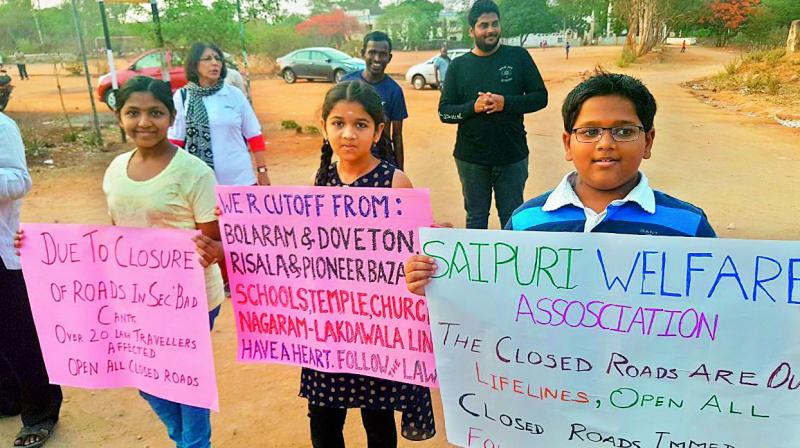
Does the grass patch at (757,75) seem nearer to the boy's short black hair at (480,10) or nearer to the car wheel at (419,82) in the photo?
the car wheel at (419,82)

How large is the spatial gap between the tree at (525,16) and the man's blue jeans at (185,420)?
2122 inches

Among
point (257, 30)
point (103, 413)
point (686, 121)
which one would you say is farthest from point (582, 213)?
point (257, 30)

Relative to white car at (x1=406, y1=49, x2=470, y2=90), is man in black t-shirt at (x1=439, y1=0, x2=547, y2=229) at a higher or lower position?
higher

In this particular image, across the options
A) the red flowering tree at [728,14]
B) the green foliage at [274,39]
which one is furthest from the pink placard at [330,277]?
the red flowering tree at [728,14]

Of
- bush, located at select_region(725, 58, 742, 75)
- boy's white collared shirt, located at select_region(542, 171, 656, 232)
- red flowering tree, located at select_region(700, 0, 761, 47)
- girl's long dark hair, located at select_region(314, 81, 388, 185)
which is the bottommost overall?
bush, located at select_region(725, 58, 742, 75)

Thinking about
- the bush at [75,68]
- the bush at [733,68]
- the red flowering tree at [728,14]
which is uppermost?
the red flowering tree at [728,14]

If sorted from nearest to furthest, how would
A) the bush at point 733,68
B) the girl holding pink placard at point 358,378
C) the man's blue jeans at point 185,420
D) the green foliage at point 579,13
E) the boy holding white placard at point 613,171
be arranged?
the boy holding white placard at point 613,171 < the girl holding pink placard at point 358,378 < the man's blue jeans at point 185,420 < the bush at point 733,68 < the green foliage at point 579,13

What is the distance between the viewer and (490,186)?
4055mm

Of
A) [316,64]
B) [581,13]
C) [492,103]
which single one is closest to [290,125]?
[492,103]

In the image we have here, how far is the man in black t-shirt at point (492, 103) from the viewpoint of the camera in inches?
150

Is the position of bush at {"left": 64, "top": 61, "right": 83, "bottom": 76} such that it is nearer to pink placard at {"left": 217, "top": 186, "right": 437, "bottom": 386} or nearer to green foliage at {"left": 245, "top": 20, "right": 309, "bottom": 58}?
green foliage at {"left": 245, "top": 20, "right": 309, "bottom": 58}

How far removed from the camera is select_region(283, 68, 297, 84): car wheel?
79.3ft

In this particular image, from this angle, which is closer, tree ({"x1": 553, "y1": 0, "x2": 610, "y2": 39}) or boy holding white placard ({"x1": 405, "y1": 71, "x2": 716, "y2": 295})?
boy holding white placard ({"x1": 405, "y1": 71, "x2": 716, "y2": 295})

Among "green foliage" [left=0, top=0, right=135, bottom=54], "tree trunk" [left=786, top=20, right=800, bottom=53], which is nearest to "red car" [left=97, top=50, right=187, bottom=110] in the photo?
"green foliage" [left=0, top=0, right=135, bottom=54]
